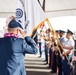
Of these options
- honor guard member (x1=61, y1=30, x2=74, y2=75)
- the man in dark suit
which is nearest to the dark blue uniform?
the man in dark suit

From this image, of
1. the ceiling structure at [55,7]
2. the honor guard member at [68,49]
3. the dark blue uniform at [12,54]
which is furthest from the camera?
the ceiling structure at [55,7]

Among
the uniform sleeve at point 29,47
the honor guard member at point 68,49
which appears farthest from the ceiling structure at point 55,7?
the uniform sleeve at point 29,47

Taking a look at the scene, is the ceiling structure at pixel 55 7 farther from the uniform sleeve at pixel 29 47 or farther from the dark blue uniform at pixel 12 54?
the dark blue uniform at pixel 12 54

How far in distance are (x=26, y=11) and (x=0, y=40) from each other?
1049 mm

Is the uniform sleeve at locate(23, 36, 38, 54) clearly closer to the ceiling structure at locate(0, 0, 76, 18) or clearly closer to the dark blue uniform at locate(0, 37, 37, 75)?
the dark blue uniform at locate(0, 37, 37, 75)

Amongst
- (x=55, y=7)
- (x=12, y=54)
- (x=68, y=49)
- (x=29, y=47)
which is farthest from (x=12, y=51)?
(x=55, y=7)

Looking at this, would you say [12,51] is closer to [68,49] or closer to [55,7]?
[68,49]

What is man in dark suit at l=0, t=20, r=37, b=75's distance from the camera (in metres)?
4.02

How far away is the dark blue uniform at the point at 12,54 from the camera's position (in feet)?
13.2

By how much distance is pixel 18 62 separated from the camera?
4.06 m

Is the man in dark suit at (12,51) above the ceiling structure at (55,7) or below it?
below

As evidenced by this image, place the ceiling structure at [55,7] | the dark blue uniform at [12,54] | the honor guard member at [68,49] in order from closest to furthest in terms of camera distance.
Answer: the dark blue uniform at [12,54] → the honor guard member at [68,49] → the ceiling structure at [55,7]

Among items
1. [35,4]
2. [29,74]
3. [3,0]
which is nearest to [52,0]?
[3,0]

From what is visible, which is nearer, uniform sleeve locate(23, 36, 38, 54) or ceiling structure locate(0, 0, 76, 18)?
uniform sleeve locate(23, 36, 38, 54)
